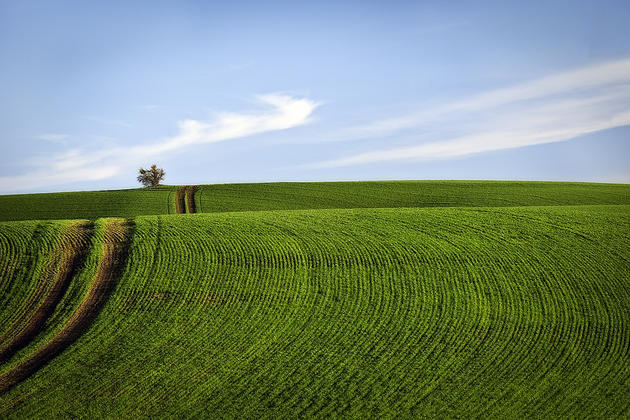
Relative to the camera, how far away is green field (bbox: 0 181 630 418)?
1962 cm

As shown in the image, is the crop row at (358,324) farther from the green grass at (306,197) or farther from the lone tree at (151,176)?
the lone tree at (151,176)

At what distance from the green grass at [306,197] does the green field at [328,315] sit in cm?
1034

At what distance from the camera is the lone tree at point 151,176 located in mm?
87438

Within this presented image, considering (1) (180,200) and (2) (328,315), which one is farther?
(1) (180,200)

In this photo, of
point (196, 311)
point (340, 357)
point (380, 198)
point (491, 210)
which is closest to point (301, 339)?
point (340, 357)

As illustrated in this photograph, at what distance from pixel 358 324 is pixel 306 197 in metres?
33.0

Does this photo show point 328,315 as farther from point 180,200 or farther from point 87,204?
point 87,204

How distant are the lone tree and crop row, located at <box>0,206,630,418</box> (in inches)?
1992

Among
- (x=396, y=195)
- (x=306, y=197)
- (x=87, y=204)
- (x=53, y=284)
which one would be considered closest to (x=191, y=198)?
(x=87, y=204)

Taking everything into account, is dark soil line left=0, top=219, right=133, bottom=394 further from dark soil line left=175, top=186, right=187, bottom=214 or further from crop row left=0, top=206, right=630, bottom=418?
dark soil line left=175, top=186, right=187, bottom=214

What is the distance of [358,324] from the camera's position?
2523cm

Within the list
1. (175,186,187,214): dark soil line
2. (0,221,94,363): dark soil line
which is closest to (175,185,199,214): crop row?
(175,186,187,214): dark soil line

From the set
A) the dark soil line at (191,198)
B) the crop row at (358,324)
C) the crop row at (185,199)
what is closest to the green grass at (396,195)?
the dark soil line at (191,198)

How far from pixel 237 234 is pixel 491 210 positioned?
66.6 feet
